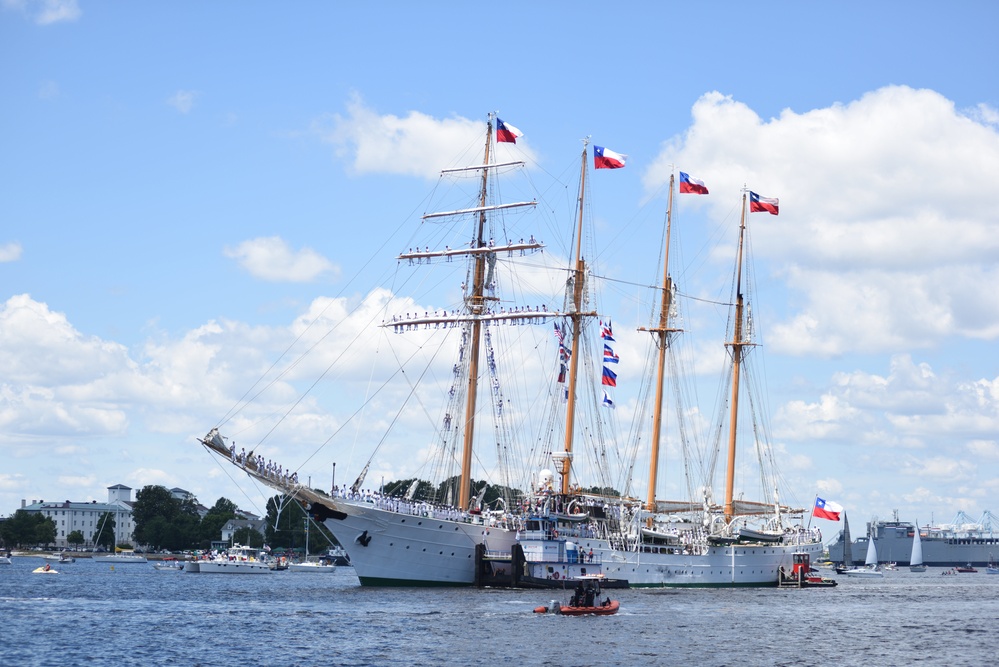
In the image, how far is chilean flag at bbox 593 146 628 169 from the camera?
327ft

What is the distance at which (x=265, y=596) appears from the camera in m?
94.3

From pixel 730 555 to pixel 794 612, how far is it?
24.4 meters

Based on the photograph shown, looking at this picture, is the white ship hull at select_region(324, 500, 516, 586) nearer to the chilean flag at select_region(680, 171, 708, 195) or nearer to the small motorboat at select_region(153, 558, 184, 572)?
the chilean flag at select_region(680, 171, 708, 195)

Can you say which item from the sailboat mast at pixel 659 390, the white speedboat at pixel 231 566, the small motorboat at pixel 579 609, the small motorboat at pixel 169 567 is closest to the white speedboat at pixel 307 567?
the small motorboat at pixel 169 567

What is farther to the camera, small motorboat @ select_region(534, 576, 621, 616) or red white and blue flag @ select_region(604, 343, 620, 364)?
red white and blue flag @ select_region(604, 343, 620, 364)

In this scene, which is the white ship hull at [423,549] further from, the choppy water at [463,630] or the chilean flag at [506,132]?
the chilean flag at [506,132]

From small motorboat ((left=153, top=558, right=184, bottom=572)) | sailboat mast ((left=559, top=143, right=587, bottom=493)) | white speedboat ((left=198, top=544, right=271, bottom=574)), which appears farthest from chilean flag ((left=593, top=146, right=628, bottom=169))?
small motorboat ((left=153, top=558, right=184, bottom=572))

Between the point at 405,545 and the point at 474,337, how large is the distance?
19177 mm

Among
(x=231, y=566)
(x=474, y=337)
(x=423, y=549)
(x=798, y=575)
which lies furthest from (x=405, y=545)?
(x=231, y=566)

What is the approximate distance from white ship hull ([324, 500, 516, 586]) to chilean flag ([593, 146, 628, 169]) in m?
29.4

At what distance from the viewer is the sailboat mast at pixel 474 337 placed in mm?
96812

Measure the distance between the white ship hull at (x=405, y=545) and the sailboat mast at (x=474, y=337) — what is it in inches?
178

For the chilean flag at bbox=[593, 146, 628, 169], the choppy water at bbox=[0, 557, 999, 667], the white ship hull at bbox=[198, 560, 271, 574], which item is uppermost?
the chilean flag at bbox=[593, 146, 628, 169]

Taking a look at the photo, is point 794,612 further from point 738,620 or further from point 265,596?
point 265,596
